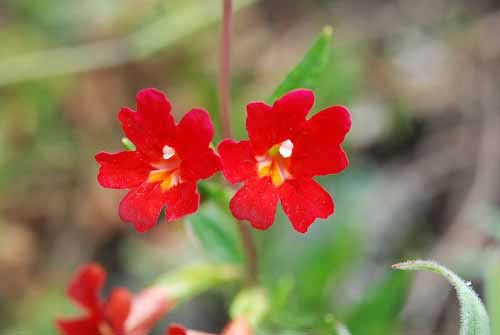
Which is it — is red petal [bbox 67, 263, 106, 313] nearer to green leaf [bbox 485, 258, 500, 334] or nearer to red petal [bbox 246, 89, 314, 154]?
red petal [bbox 246, 89, 314, 154]

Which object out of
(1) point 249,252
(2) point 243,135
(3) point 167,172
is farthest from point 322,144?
(2) point 243,135

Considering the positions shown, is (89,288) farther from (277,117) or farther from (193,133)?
(277,117)

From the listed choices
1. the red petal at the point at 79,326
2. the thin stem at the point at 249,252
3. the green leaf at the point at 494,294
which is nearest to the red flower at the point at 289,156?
the thin stem at the point at 249,252

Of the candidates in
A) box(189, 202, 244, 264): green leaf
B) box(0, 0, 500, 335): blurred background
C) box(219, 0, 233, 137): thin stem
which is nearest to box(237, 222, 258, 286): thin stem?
box(189, 202, 244, 264): green leaf

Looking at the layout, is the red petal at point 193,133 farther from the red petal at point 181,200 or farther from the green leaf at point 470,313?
the green leaf at point 470,313

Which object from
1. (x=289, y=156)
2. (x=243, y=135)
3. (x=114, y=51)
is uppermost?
(x=114, y=51)

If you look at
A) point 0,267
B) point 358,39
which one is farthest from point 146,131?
point 358,39
